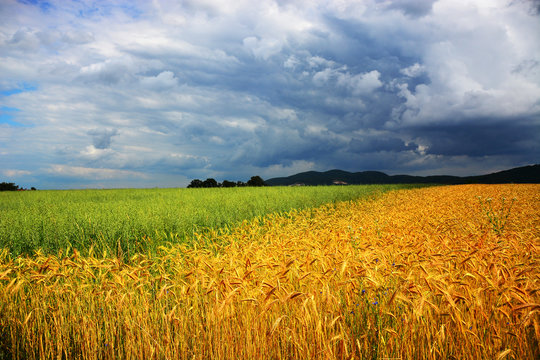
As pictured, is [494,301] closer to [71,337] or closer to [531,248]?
[531,248]

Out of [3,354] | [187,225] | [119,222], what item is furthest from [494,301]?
[119,222]

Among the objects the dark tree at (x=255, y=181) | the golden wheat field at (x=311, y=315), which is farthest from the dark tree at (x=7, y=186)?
the golden wheat field at (x=311, y=315)

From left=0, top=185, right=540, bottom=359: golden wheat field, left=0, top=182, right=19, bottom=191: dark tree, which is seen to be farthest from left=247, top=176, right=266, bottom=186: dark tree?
left=0, top=185, right=540, bottom=359: golden wheat field

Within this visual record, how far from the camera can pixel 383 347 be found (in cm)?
267

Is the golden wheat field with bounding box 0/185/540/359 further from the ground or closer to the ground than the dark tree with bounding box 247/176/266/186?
closer to the ground

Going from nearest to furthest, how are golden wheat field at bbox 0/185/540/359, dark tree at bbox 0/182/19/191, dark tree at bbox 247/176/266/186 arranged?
golden wheat field at bbox 0/185/540/359
dark tree at bbox 0/182/19/191
dark tree at bbox 247/176/266/186

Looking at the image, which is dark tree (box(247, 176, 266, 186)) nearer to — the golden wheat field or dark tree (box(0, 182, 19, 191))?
dark tree (box(0, 182, 19, 191))

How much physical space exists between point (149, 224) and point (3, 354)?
467 centimetres

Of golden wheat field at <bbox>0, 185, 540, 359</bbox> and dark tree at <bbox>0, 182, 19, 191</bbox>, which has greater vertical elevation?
dark tree at <bbox>0, 182, 19, 191</bbox>

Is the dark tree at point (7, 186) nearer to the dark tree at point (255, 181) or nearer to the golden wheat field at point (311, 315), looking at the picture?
the dark tree at point (255, 181)

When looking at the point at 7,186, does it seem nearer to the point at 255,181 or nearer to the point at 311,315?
the point at 255,181

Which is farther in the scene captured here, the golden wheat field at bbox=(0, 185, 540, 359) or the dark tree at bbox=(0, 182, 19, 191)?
the dark tree at bbox=(0, 182, 19, 191)

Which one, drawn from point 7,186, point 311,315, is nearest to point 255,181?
point 7,186

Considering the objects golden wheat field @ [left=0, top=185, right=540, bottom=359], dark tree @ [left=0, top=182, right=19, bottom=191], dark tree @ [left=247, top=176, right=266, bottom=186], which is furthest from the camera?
dark tree @ [left=247, top=176, right=266, bottom=186]
